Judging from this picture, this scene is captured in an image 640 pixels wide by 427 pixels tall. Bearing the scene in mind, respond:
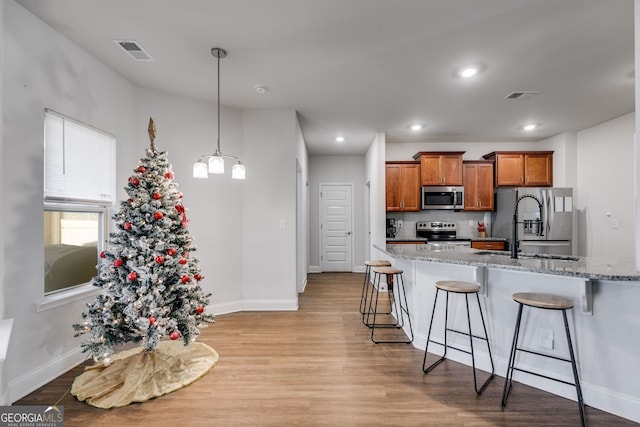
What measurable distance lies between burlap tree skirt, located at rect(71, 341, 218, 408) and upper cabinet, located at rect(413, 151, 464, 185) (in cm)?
444

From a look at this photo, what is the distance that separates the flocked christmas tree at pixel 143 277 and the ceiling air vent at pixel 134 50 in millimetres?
1001

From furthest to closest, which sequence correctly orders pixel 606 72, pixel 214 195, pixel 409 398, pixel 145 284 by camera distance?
1. pixel 214 195
2. pixel 606 72
3. pixel 145 284
4. pixel 409 398

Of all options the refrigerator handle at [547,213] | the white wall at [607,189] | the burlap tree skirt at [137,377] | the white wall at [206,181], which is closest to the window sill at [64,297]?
the burlap tree skirt at [137,377]

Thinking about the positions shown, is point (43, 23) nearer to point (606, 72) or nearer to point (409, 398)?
point (409, 398)

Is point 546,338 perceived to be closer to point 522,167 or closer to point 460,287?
point 460,287

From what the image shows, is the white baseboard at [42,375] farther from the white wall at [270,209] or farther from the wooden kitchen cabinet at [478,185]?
the wooden kitchen cabinet at [478,185]

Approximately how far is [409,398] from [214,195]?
3092mm

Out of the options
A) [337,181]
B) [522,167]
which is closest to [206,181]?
[337,181]

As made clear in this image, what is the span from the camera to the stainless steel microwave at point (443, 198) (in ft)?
17.5

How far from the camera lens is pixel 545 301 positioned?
191 centimetres

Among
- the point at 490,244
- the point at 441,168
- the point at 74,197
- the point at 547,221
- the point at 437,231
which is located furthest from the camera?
the point at 437,231

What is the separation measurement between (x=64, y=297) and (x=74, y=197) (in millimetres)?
855

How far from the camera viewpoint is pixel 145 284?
7.43 ft

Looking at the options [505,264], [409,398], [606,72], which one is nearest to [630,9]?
[606,72]
